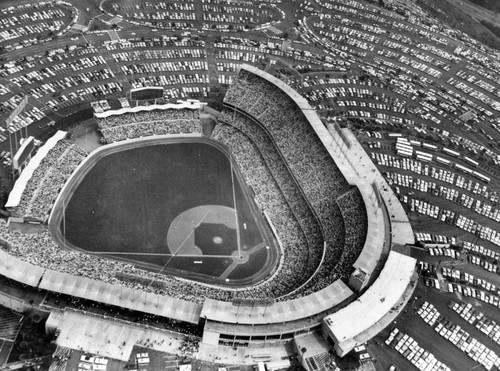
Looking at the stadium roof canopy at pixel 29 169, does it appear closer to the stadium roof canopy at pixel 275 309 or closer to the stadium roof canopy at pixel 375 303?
the stadium roof canopy at pixel 275 309

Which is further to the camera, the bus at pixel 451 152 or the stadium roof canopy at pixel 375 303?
the bus at pixel 451 152

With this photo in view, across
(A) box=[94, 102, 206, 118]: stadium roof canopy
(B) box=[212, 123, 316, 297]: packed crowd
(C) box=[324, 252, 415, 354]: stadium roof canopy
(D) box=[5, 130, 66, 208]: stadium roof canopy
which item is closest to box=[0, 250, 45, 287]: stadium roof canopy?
(D) box=[5, 130, 66, 208]: stadium roof canopy

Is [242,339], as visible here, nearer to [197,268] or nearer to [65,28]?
[197,268]

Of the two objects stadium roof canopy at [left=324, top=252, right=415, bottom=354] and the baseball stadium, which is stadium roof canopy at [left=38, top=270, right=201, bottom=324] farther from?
stadium roof canopy at [left=324, top=252, right=415, bottom=354]

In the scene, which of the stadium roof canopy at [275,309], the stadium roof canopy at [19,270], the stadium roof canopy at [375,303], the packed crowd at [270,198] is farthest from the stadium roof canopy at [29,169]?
the stadium roof canopy at [375,303]

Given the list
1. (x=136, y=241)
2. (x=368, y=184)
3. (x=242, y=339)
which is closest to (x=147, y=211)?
(x=136, y=241)

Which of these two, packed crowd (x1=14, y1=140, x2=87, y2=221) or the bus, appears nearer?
packed crowd (x1=14, y1=140, x2=87, y2=221)
